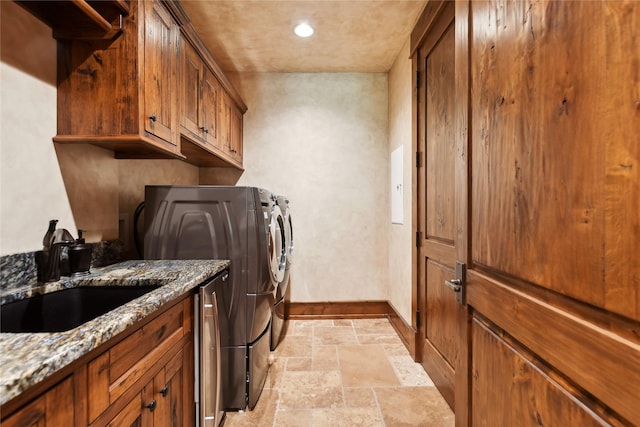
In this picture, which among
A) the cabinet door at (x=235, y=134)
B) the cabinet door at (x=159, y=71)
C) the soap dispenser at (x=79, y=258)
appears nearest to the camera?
the soap dispenser at (x=79, y=258)

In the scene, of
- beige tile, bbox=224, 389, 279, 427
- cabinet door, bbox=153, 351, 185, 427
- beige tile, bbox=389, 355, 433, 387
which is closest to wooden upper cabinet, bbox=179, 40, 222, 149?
cabinet door, bbox=153, 351, 185, 427

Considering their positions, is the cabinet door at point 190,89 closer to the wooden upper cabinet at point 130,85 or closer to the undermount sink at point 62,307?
the wooden upper cabinet at point 130,85

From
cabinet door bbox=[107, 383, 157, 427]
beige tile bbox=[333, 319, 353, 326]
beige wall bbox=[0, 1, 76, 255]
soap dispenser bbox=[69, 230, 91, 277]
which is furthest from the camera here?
beige tile bbox=[333, 319, 353, 326]

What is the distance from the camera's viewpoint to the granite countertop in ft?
1.85

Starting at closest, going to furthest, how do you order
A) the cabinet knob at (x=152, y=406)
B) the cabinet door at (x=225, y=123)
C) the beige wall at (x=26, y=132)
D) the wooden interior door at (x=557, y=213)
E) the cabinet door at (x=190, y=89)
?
the wooden interior door at (x=557, y=213) < the cabinet knob at (x=152, y=406) < the beige wall at (x=26, y=132) < the cabinet door at (x=190, y=89) < the cabinet door at (x=225, y=123)

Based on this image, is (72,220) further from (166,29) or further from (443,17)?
(443,17)

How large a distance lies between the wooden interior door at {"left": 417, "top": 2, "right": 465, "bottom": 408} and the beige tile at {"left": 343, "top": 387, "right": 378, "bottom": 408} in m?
0.48

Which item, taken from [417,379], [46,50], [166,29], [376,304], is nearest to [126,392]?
[46,50]

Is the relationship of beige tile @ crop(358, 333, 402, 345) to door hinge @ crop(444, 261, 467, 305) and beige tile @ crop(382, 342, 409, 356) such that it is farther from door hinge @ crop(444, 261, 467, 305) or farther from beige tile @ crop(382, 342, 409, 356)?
door hinge @ crop(444, 261, 467, 305)

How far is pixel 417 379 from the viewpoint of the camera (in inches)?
83.8

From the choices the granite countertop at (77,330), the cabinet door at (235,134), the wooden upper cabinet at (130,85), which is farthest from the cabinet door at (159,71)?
the cabinet door at (235,134)

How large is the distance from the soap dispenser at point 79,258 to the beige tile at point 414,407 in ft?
5.92

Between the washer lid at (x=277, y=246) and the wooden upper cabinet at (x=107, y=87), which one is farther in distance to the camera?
the washer lid at (x=277, y=246)

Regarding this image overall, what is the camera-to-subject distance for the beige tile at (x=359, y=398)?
1854 mm
